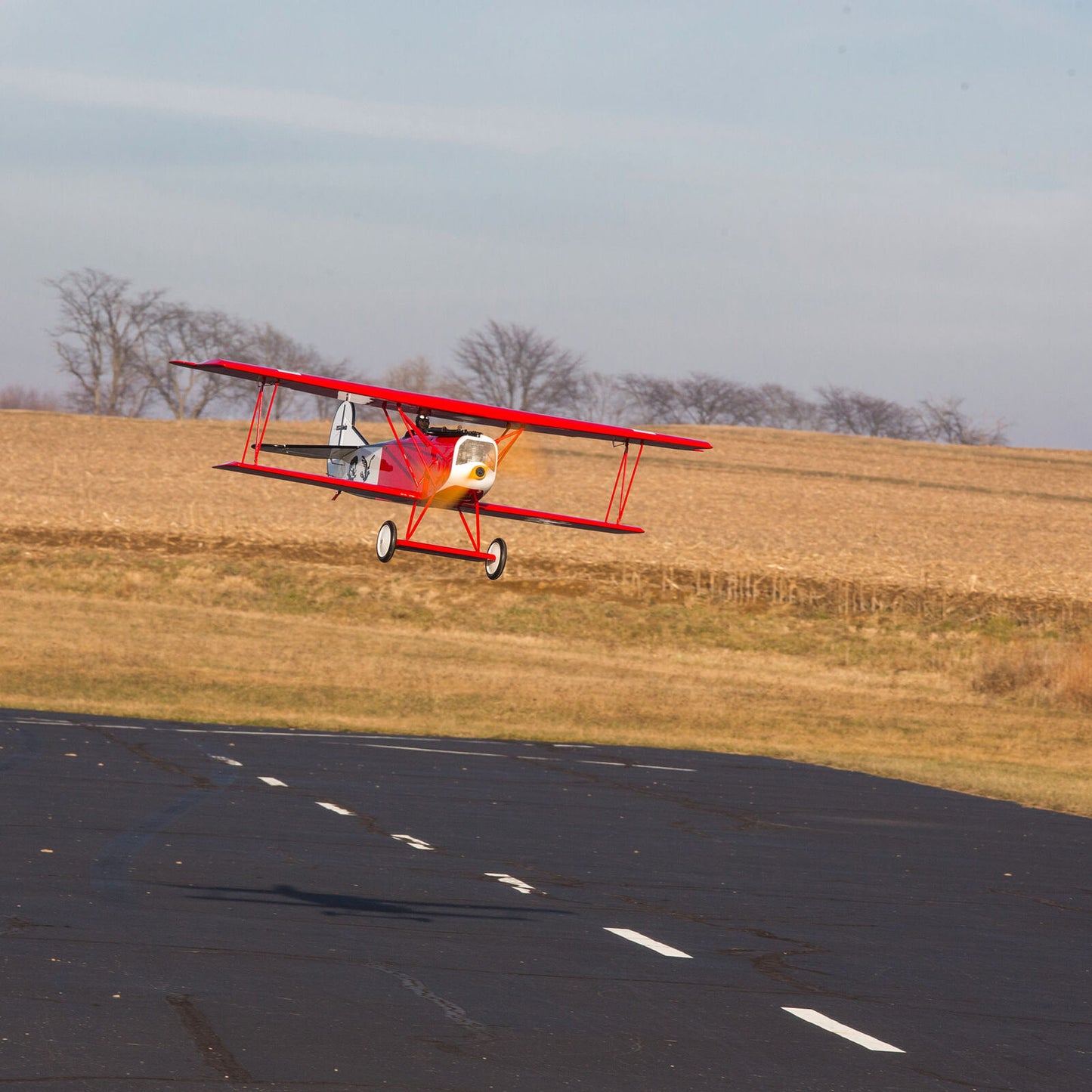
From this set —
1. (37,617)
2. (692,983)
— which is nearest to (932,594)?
(37,617)

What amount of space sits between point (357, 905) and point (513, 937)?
1.90 m

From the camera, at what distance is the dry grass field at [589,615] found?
41094mm

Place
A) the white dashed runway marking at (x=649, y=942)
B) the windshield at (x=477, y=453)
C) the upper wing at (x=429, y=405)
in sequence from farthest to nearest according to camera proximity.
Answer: the windshield at (x=477, y=453), the upper wing at (x=429, y=405), the white dashed runway marking at (x=649, y=942)

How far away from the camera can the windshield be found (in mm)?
20188

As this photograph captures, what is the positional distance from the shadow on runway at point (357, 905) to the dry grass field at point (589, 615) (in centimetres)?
803

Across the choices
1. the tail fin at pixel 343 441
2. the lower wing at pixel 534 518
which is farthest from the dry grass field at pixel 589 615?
the tail fin at pixel 343 441

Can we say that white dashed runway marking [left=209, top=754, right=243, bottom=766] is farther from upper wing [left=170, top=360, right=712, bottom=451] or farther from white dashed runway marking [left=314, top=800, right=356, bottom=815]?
upper wing [left=170, top=360, right=712, bottom=451]

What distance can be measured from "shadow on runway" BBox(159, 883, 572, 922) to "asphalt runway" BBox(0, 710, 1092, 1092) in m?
0.06

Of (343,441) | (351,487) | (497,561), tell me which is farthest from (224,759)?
(497,561)

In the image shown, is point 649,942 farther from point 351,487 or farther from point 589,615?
point 589,615

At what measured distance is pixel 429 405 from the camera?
821 inches

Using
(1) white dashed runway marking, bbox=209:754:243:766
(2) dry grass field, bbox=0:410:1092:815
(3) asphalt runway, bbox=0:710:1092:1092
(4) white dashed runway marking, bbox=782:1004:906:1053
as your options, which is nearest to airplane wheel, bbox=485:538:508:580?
(2) dry grass field, bbox=0:410:1092:815

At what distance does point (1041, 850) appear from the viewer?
850 inches

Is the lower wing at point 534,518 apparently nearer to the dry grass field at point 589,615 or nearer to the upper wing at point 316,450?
the dry grass field at point 589,615
